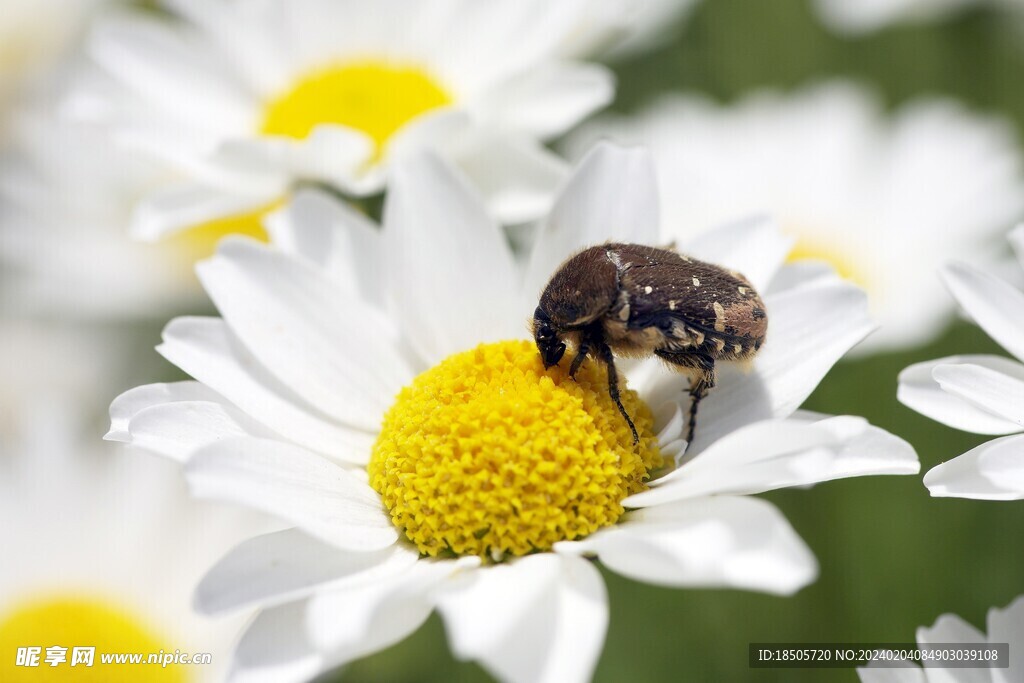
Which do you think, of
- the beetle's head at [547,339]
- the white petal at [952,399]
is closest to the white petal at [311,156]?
the beetle's head at [547,339]

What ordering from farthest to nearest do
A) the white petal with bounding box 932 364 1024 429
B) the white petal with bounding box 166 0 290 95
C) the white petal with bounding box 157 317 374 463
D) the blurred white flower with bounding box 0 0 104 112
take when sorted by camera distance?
1. the blurred white flower with bounding box 0 0 104 112
2. the white petal with bounding box 166 0 290 95
3. the white petal with bounding box 157 317 374 463
4. the white petal with bounding box 932 364 1024 429

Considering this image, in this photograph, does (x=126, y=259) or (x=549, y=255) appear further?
(x=126, y=259)

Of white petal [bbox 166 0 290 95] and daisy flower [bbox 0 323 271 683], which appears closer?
daisy flower [bbox 0 323 271 683]

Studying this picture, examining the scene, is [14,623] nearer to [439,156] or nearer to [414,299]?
[414,299]

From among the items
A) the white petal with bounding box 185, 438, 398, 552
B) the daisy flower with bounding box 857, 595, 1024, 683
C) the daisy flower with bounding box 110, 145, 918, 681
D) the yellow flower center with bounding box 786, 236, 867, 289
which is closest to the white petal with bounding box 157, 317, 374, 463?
the daisy flower with bounding box 110, 145, 918, 681

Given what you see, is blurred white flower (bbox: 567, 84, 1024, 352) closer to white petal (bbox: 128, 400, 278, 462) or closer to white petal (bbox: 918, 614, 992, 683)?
white petal (bbox: 918, 614, 992, 683)

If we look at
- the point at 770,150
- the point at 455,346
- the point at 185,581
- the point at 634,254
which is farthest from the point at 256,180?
the point at 770,150
